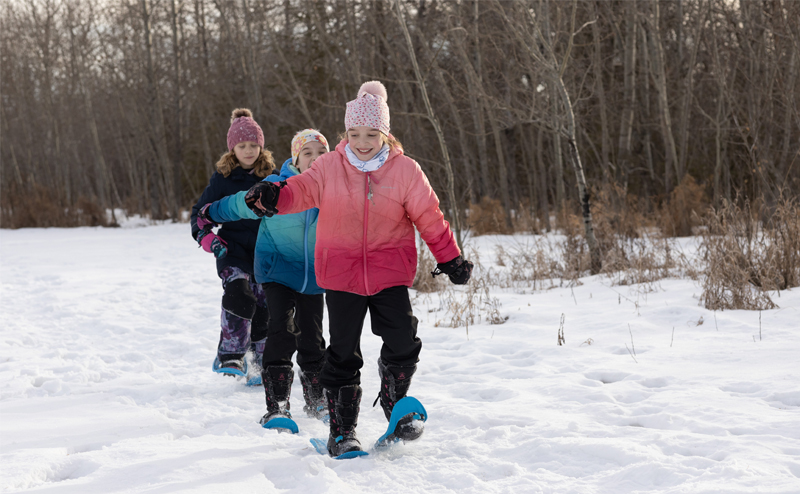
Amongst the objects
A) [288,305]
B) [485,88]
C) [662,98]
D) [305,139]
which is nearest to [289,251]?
[288,305]

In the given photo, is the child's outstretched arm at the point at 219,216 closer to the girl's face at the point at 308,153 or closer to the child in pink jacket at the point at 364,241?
the child in pink jacket at the point at 364,241

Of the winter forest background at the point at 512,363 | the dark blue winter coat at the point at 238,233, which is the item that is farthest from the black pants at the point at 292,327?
the dark blue winter coat at the point at 238,233

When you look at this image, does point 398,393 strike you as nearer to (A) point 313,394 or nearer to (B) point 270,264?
(A) point 313,394

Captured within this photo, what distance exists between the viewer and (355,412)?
9.70 ft

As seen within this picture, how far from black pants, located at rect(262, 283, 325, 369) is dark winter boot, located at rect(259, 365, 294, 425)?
41mm

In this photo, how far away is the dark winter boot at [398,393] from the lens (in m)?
2.92

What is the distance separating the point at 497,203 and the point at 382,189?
12.2 m

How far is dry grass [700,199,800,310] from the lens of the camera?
539 centimetres

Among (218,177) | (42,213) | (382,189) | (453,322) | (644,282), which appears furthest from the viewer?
(42,213)

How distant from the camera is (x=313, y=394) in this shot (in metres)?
3.62

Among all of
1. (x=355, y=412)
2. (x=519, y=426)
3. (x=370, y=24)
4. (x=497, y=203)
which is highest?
(x=370, y=24)

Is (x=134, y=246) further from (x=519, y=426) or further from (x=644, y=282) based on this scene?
(x=519, y=426)

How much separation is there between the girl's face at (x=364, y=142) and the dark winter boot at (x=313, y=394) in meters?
1.42

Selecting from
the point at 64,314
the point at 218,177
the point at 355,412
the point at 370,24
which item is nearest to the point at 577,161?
the point at 218,177
